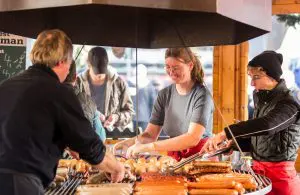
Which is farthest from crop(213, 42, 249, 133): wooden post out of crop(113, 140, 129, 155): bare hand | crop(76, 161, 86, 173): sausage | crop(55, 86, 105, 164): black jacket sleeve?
crop(55, 86, 105, 164): black jacket sleeve

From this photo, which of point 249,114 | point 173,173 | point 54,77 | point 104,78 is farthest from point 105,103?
point 54,77

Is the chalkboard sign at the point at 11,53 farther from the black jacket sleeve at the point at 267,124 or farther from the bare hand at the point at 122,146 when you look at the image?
the black jacket sleeve at the point at 267,124

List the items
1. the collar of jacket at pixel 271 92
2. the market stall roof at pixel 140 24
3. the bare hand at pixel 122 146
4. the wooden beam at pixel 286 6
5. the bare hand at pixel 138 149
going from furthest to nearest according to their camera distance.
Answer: the wooden beam at pixel 286 6
the bare hand at pixel 122 146
the bare hand at pixel 138 149
the collar of jacket at pixel 271 92
the market stall roof at pixel 140 24

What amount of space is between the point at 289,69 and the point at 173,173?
330 cm

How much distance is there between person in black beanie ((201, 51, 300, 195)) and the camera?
116 inches

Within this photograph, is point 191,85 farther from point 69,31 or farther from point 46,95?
point 46,95

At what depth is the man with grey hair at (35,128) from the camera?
6.46 ft

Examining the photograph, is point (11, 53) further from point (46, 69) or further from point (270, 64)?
point (46, 69)

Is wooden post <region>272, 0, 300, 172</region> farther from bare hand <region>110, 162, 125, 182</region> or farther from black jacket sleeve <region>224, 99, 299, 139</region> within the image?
bare hand <region>110, 162, 125, 182</region>

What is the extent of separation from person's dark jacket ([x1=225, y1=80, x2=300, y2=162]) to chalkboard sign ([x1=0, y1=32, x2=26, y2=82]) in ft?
10.7

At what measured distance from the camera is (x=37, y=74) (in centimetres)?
205

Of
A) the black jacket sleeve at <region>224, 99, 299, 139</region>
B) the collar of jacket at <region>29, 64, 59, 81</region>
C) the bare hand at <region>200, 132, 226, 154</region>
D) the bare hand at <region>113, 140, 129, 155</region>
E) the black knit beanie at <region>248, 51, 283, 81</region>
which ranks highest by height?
the black knit beanie at <region>248, 51, 283, 81</region>

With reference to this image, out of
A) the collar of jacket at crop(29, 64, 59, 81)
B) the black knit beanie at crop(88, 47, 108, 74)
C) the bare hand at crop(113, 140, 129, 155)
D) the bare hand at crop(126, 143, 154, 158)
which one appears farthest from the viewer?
the black knit beanie at crop(88, 47, 108, 74)

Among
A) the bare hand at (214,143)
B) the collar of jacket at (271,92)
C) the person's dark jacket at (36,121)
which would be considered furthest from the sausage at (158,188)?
the collar of jacket at (271,92)
